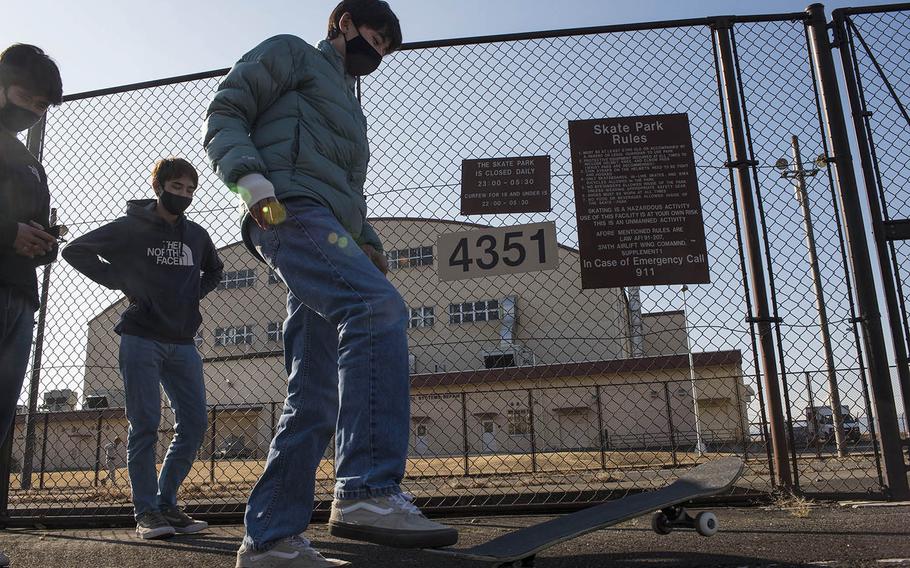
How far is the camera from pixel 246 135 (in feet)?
7.21

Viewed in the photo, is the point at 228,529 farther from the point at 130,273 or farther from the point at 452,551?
the point at 452,551

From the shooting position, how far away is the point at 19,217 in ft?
9.19

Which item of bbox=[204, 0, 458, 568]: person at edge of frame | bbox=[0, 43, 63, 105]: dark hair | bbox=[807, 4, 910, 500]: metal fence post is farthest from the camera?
bbox=[807, 4, 910, 500]: metal fence post

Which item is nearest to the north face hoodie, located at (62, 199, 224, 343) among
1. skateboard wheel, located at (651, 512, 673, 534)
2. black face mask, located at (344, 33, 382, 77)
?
black face mask, located at (344, 33, 382, 77)

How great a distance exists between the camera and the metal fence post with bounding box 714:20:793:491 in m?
3.91

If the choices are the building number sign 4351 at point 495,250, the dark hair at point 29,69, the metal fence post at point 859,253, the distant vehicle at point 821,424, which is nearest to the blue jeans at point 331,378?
the dark hair at point 29,69

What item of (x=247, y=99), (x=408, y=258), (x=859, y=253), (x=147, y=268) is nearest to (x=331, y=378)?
(x=247, y=99)

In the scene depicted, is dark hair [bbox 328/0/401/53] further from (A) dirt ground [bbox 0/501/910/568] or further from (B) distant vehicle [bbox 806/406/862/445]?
(B) distant vehicle [bbox 806/406/862/445]

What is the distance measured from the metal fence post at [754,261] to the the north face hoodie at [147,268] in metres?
3.46

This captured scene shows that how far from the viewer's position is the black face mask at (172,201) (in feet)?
12.7

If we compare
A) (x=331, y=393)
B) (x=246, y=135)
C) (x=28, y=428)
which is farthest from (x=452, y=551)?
(x=28, y=428)

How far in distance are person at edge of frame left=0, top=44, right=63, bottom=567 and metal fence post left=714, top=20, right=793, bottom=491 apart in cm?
385

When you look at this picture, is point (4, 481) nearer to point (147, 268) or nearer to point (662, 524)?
point (147, 268)

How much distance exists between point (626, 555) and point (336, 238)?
1.73 meters
